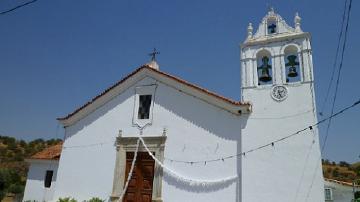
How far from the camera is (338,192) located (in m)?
23.7

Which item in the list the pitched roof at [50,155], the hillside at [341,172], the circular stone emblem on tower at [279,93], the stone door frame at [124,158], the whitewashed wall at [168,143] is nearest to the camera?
the circular stone emblem on tower at [279,93]

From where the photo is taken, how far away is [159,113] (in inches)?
437

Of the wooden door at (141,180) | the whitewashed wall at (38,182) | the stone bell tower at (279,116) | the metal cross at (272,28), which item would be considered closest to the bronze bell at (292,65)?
the stone bell tower at (279,116)

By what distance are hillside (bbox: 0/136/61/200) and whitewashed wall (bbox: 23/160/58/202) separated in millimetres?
7011

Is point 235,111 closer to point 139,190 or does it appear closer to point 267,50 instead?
point 267,50

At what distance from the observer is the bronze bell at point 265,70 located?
9945 millimetres

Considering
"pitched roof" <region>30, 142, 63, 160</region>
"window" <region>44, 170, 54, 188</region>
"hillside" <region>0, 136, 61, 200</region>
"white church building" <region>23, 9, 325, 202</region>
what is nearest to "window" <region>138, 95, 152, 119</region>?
"white church building" <region>23, 9, 325, 202</region>

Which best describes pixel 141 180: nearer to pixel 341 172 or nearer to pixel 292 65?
pixel 292 65

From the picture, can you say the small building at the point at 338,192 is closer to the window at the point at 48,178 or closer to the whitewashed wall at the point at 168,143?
the whitewashed wall at the point at 168,143

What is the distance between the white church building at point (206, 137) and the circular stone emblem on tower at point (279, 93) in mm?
30

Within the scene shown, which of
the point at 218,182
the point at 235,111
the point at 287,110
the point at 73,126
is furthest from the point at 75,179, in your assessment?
the point at 287,110

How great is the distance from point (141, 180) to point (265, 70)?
573 centimetres

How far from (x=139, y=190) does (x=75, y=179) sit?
2896 millimetres

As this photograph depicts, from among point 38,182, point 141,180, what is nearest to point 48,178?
point 38,182
